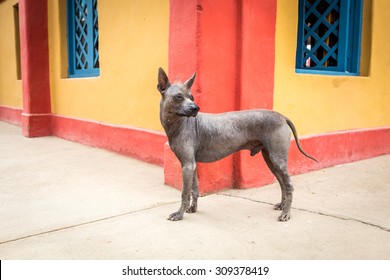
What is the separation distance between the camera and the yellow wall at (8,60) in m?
10.4

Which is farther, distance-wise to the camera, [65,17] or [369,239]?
[65,17]

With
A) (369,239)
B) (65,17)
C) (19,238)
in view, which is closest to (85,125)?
(65,17)

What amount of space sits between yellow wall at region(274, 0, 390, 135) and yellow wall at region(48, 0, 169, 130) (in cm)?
156

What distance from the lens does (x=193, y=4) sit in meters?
3.83

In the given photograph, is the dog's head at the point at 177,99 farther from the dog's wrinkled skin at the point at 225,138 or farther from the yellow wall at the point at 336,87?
the yellow wall at the point at 336,87

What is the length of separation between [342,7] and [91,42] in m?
4.54

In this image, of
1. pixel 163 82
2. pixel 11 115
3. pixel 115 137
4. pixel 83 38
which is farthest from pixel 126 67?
pixel 11 115

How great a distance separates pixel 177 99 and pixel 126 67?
3.20 m

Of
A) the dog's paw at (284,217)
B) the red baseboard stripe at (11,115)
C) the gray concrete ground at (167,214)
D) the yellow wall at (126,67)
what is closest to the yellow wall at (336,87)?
the gray concrete ground at (167,214)

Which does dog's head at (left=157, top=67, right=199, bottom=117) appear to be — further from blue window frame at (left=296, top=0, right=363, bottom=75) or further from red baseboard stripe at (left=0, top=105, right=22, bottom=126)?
red baseboard stripe at (left=0, top=105, right=22, bottom=126)

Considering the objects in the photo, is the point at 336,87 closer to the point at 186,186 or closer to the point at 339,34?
the point at 339,34

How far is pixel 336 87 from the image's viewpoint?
5449 mm

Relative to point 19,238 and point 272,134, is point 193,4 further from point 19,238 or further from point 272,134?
point 19,238

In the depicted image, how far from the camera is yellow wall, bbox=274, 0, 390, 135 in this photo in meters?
4.70
